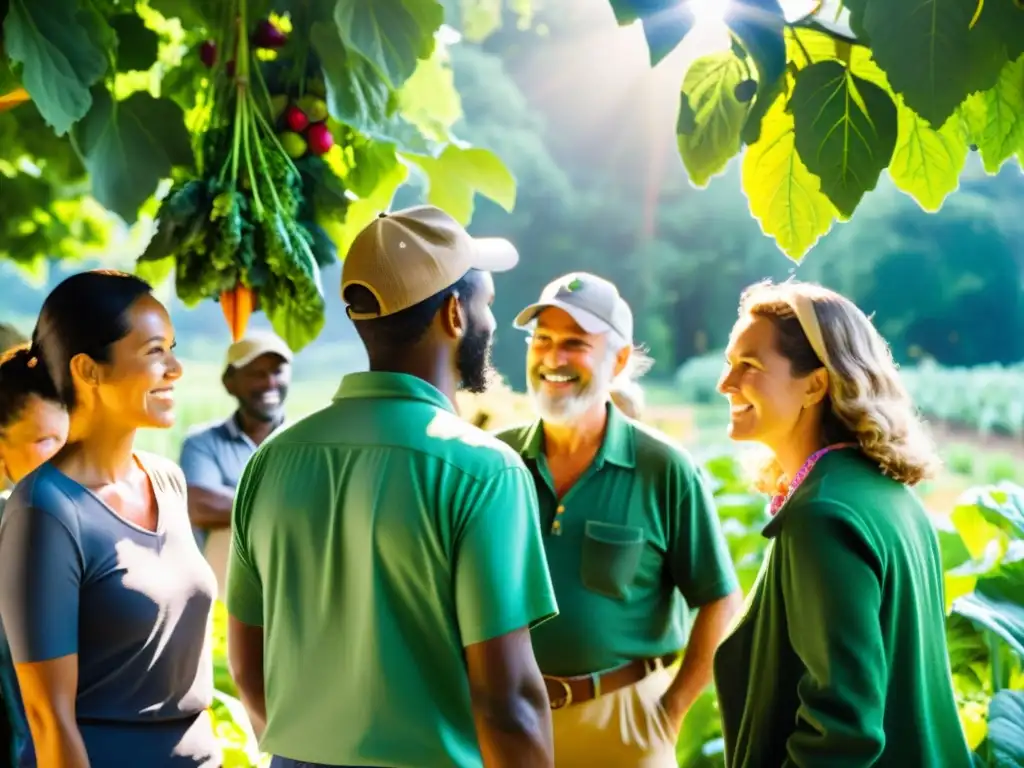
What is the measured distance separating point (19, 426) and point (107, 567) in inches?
23.8

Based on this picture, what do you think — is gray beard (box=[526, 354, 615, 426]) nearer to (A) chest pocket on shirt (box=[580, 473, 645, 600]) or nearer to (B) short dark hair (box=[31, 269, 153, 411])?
(A) chest pocket on shirt (box=[580, 473, 645, 600])

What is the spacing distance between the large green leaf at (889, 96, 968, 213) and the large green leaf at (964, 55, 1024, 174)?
3cm

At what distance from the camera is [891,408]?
163 centimetres

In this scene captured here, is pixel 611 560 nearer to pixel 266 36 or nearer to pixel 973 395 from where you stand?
pixel 266 36

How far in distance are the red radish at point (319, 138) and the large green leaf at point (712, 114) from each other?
2.93ft

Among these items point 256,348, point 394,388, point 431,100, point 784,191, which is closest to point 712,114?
point 784,191

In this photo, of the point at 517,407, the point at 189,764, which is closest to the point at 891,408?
the point at 189,764

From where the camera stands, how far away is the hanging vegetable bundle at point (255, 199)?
2006mm

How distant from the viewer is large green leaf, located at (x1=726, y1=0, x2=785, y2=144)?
1329mm

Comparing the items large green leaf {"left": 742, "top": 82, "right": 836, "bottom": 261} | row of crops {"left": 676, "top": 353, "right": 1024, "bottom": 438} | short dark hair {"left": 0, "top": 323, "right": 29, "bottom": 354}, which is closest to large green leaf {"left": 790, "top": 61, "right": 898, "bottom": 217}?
large green leaf {"left": 742, "top": 82, "right": 836, "bottom": 261}

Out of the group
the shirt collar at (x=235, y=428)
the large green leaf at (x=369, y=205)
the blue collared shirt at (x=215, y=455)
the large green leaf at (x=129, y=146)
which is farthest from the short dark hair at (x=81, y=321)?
the shirt collar at (x=235, y=428)

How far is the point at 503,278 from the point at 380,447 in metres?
4.45

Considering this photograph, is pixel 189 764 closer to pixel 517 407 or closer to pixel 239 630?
pixel 239 630

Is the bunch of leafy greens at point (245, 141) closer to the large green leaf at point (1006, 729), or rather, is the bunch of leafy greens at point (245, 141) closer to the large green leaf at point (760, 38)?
the large green leaf at point (760, 38)
